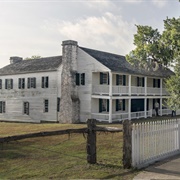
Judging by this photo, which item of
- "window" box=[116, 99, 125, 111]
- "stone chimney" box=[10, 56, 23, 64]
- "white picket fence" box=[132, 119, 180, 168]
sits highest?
"stone chimney" box=[10, 56, 23, 64]

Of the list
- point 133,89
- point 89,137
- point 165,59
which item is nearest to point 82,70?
point 133,89

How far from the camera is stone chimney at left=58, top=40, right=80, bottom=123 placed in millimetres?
26250

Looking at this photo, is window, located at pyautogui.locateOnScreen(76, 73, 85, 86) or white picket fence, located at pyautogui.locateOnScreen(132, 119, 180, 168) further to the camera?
window, located at pyautogui.locateOnScreen(76, 73, 85, 86)

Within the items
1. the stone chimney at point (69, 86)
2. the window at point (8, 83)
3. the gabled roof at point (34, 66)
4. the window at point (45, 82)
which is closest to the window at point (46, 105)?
the window at point (45, 82)

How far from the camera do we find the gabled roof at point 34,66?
29717 mm

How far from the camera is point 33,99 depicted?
30.5 metres

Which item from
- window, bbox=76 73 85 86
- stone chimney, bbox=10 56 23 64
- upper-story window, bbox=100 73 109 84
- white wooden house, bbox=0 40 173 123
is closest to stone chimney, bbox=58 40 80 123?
white wooden house, bbox=0 40 173 123

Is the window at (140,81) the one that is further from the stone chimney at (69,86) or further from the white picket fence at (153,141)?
the white picket fence at (153,141)

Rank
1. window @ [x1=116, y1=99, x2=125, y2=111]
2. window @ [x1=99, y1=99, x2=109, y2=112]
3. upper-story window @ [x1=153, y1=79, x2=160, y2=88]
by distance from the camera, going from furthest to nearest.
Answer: upper-story window @ [x1=153, y1=79, x2=160, y2=88], window @ [x1=116, y1=99, x2=125, y2=111], window @ [x1=99, y1=99, x2=109, y2=112]

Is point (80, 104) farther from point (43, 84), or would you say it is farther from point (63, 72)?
point (43, 84)

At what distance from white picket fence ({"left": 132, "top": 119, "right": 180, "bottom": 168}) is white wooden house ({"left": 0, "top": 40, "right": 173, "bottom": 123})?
47.4 feet

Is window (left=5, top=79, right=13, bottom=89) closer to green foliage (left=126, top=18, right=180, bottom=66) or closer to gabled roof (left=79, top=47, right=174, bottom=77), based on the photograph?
gabled roof (left=79, top=47, right=174, bottom=77)

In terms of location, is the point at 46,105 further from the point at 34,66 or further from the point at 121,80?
the point at 121,80

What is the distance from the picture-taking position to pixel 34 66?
31.8 metres
